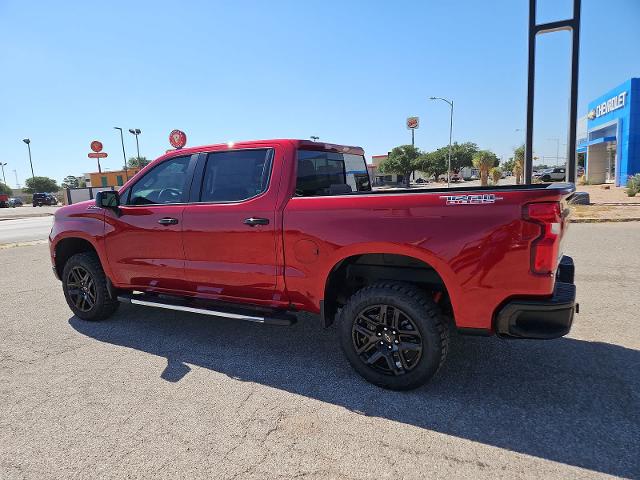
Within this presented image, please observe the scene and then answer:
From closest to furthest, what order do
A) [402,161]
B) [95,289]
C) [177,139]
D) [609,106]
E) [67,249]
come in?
1. [95,289]
2. [67,249]
3. [177,139]
4. [609,106]
5. [402,161]

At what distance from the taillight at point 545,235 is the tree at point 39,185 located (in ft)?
314

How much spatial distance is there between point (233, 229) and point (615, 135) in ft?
143

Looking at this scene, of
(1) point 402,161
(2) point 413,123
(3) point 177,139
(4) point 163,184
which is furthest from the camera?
(1) point 402,161

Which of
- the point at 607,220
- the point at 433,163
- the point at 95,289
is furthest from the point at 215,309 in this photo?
the point at 433,163

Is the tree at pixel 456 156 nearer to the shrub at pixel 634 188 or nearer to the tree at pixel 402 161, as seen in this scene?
the tree at pixel 402 161

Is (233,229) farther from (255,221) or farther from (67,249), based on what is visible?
(67,249)

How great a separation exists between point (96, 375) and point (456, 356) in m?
3.11

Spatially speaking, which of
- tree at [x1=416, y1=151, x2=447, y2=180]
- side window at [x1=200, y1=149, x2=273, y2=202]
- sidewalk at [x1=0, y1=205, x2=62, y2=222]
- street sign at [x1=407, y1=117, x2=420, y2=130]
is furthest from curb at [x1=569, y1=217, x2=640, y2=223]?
tree at [x1=416, y1=151, x2=447, y2=180]

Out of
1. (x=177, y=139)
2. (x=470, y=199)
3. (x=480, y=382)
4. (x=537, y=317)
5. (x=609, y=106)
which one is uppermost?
(x=609, y=106)

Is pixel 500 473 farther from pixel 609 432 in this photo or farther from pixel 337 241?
pixel 337 241

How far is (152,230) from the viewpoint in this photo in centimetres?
426

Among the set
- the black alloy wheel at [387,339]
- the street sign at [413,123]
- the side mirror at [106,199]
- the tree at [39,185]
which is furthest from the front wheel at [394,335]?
the tree at [39,185]

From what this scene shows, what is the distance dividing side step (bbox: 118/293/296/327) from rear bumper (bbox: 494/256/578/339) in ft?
5.32

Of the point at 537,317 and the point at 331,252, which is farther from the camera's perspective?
the point at 331,252
